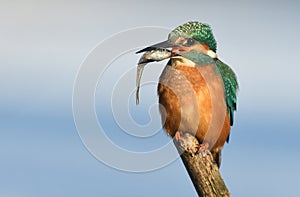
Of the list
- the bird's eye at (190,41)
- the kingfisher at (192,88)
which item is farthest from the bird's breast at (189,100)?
the bird's eye at (190,41)

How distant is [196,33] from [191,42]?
56mm

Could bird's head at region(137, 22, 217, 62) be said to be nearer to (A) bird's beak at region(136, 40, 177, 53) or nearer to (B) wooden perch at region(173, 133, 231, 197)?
(A) bird's beak at region(136, 40, 177, 53)

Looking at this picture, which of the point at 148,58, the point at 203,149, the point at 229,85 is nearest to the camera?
the point at 148,58

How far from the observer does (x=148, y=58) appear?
2.02 m

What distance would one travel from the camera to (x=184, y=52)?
2230 mm

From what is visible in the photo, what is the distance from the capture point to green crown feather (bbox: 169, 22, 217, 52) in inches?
88.7

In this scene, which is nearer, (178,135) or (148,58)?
(148,58)

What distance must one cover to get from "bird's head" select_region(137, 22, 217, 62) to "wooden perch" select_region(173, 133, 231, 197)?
519 mm

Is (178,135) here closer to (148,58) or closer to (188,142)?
(188,142)

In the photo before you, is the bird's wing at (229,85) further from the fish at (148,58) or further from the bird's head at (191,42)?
the fish at (148,58)

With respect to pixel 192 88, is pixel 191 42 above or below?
above

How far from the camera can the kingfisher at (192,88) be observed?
2.26 metres

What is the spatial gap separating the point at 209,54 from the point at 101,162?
2.91ft

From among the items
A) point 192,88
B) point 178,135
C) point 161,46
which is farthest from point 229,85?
point 161,46
